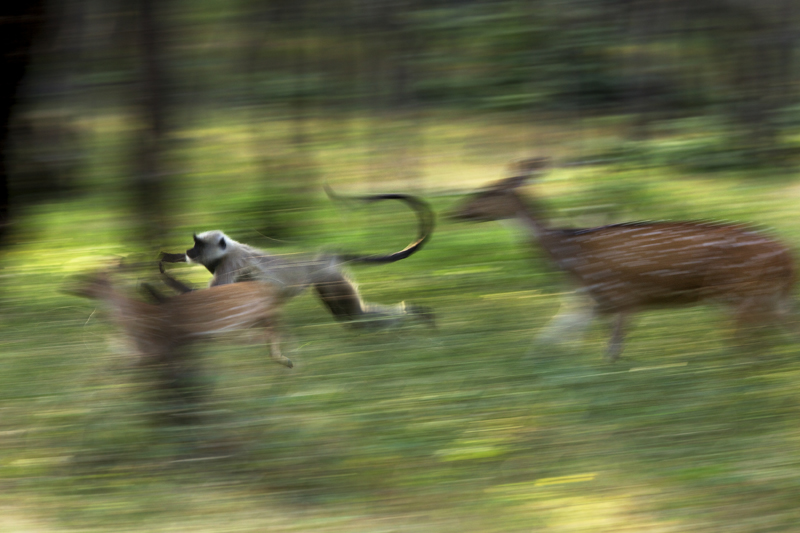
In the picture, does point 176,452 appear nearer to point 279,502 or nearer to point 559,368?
point 279,502

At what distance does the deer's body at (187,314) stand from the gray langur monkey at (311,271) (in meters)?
0.25

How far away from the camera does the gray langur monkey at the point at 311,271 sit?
15.8ft

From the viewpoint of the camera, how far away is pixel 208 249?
4957 millimetres

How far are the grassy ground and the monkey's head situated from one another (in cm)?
26

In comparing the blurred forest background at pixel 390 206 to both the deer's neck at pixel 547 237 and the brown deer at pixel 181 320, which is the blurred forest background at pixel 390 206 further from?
the deer's neck at pixel 547 237

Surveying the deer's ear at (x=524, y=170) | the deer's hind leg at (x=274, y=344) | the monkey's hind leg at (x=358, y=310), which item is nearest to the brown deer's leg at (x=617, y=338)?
the deer's ear at (x=524, y=170)

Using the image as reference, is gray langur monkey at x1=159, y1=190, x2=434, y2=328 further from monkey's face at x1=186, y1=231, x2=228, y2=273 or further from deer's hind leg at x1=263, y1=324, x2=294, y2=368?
deer's hind leg at x1=263, y1=324, x2=294, y2=368

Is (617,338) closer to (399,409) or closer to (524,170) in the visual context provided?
(524,170)

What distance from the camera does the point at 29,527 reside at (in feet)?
10.3

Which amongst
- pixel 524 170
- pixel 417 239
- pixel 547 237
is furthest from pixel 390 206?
pixel 547 237

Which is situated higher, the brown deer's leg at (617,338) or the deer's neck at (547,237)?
the deer's neck at (547,237)

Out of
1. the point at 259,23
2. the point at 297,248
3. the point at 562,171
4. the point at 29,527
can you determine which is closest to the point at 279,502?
the point at 29,527

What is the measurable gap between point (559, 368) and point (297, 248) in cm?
151

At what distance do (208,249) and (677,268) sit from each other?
264 cm
